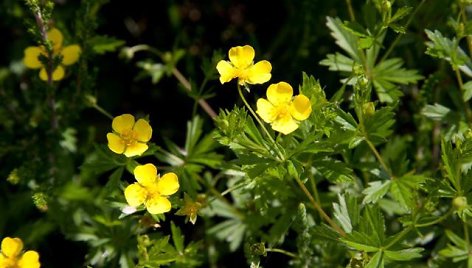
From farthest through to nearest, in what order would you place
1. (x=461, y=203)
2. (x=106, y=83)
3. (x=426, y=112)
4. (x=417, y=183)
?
(x=106, y=83) → (x=426, y=112) → (x=417, y=183) → (x=461, y=203)

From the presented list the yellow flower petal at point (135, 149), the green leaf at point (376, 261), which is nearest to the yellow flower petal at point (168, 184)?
the yellow flower petal at point (135, 149)

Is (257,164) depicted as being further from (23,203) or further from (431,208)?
(23,203)

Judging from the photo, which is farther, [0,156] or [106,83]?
[106,83]

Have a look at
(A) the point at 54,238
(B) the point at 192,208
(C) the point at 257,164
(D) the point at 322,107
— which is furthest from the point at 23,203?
(D) the point at 322,107

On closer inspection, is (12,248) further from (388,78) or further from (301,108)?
(388,78)

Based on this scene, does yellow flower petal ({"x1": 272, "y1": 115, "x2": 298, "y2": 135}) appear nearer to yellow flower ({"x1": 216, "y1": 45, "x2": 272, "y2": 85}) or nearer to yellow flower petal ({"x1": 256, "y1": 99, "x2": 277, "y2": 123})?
yellow flower petal ({"x1": 256, "y1": 99, "x2": 277, "y2": 123})

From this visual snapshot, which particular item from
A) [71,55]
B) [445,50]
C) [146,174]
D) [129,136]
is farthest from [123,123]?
[445,50]
